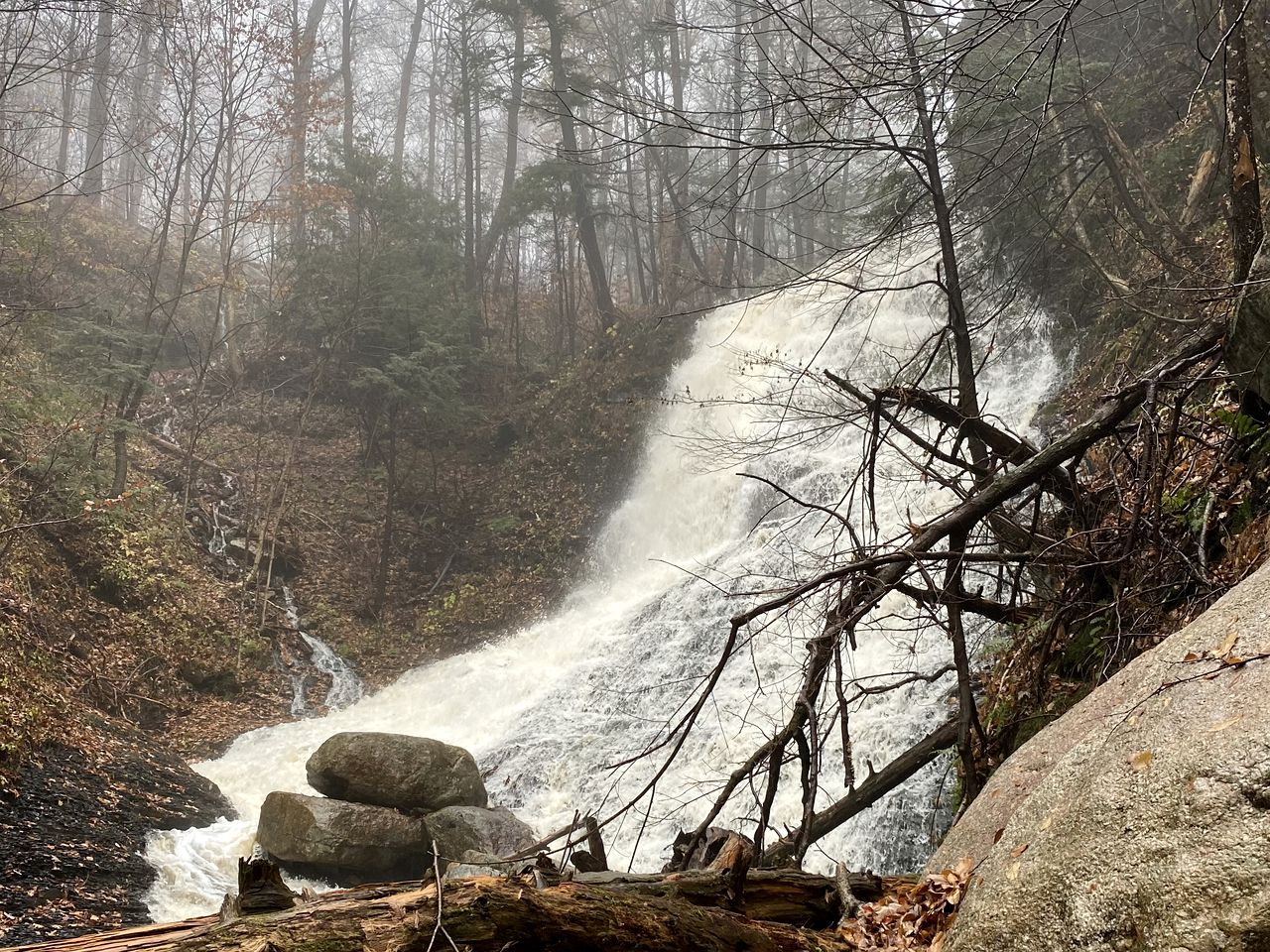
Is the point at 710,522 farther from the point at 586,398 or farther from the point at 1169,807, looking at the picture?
the point at 1169,807

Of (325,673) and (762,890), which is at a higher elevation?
(762,890)

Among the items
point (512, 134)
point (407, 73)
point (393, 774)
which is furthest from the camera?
point (407, 73)

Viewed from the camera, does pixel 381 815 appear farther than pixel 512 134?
No

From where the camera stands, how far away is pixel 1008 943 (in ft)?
7.01

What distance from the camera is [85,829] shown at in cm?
744

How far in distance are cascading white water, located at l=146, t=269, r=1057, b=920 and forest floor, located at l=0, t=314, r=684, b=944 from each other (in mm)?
648

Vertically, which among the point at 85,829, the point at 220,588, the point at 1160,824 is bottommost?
the point at 85,829

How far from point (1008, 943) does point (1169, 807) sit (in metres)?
0.52

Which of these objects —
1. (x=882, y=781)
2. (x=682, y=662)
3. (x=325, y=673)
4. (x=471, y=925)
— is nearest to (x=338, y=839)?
(x=682, y=662)

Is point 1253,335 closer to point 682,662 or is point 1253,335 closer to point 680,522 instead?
point 682,662

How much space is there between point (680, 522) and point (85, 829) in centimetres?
1057

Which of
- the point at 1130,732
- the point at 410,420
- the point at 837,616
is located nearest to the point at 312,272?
the point at 410,420

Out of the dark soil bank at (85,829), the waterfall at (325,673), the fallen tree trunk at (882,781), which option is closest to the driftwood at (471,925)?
the fallen tree trunk at (882,781)

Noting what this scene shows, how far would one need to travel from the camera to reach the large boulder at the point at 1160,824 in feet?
5.91
